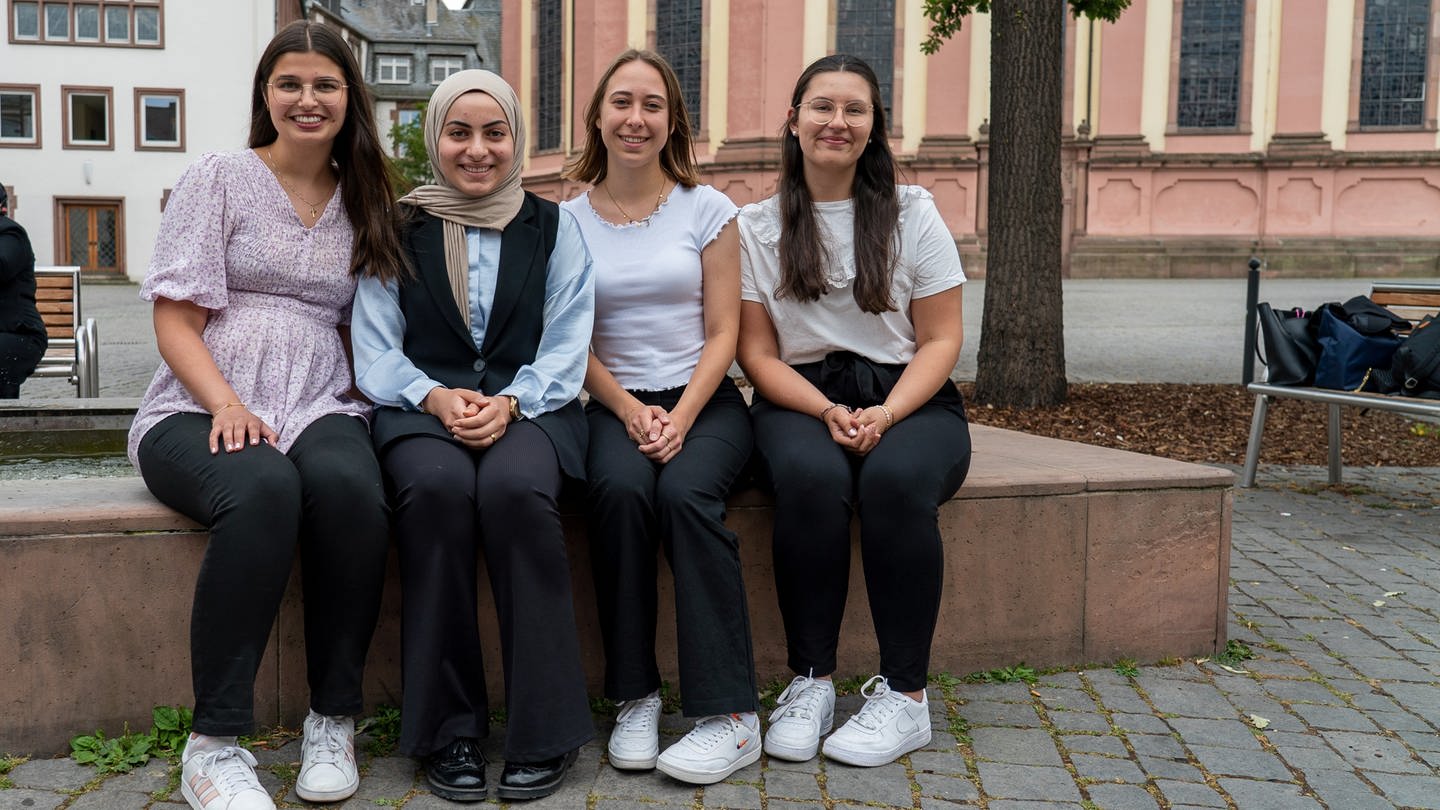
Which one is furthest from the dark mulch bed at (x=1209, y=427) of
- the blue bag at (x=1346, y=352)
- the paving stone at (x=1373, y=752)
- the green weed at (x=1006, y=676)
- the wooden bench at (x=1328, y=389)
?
the paving stone at (x=1373, y=752)

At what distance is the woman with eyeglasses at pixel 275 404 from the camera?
2980 millimetres

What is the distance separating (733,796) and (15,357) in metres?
4.94

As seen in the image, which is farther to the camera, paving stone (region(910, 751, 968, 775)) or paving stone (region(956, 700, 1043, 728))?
paving stone (region(956, 700, 1043, 728))

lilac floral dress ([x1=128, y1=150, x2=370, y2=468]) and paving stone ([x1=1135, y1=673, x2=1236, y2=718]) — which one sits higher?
lilac floral dress ([x1=128, y1=150, x2=370, y2=468])

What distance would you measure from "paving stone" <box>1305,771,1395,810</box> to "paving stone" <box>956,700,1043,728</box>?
682 mm

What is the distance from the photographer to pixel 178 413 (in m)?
3.31

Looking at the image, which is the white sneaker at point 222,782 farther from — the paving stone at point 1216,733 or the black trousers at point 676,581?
the paving stone at point 1216,733

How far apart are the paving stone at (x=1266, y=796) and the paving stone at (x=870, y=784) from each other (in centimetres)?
74

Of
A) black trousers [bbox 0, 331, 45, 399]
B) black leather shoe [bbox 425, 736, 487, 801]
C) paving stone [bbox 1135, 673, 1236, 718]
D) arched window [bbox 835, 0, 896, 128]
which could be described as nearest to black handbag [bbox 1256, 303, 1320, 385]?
paving stone [bbox 1135, 673, 1236, 718]

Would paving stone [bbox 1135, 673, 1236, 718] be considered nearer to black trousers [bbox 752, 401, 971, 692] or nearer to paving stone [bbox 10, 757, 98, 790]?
black trousers [bbox 752, 401, 971, 692]

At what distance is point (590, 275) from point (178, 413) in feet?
3.57

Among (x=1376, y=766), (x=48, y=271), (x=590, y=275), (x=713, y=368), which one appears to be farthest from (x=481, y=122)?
(x=48, y=271)

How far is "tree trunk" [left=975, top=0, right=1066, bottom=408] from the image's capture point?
346 inches

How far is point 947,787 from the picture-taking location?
3172 millimetres
